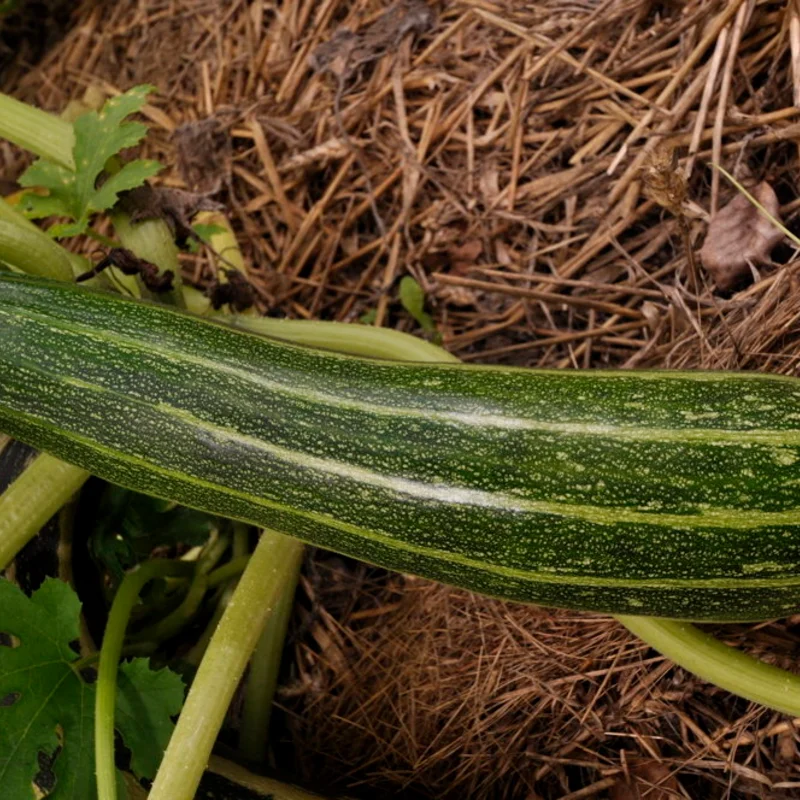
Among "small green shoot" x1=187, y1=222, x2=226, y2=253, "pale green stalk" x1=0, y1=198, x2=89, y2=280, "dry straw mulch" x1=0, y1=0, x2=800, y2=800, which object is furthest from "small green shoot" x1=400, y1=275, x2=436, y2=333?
"pale green stalk" x1=0, y1=198, x2=89, y2=280

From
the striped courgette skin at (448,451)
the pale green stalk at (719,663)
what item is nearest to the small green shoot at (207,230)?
the striped courgette skin at (448,451)

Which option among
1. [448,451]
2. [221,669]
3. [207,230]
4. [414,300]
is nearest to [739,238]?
[414,300]

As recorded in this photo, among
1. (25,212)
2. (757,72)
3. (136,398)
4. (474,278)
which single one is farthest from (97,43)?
(757,72)

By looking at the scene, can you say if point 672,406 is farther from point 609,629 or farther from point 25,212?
point 25,212

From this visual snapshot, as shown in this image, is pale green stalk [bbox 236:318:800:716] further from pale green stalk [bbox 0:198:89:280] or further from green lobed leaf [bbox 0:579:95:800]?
pale green stalk [bbox 0:198:89:280]

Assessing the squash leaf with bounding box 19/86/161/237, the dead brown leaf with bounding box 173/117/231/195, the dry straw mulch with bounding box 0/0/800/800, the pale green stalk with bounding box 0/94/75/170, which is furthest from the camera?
the dead brown leaf with bounding box 173/117/231/195

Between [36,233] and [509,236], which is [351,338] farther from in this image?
[36,233]

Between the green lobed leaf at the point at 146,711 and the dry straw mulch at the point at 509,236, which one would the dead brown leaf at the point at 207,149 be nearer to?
the dry straw mulch at the point at 509,236
